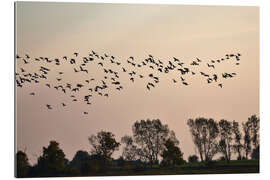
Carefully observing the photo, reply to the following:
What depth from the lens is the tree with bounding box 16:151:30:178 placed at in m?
9.56

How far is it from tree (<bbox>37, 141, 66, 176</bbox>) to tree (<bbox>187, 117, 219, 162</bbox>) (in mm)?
1969

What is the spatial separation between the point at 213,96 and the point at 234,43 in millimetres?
870

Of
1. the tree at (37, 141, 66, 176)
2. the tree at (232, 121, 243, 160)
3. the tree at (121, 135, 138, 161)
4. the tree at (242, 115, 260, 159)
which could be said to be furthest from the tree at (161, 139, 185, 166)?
the tree at (37, 141, 66, 176)

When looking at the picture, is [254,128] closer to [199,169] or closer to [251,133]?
[251,133]

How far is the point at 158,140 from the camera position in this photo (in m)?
10.1

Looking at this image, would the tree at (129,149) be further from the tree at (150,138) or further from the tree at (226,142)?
the tree at (226,142)

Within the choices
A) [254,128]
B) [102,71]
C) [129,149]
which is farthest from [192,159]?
[102,71]

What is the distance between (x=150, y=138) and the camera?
10.1 metres

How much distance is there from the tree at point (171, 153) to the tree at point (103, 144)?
0.75m

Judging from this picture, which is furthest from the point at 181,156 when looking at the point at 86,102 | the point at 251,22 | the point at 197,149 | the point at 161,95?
the point at 251,22

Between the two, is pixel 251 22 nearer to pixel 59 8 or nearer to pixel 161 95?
pixel 161 95

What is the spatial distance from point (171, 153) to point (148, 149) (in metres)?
0.35

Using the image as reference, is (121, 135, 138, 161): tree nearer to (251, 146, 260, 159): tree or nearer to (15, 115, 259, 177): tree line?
(15, 115, 259, 177): tree line

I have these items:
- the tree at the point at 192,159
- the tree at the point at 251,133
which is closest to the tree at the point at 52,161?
the tree at the point at 192,159
